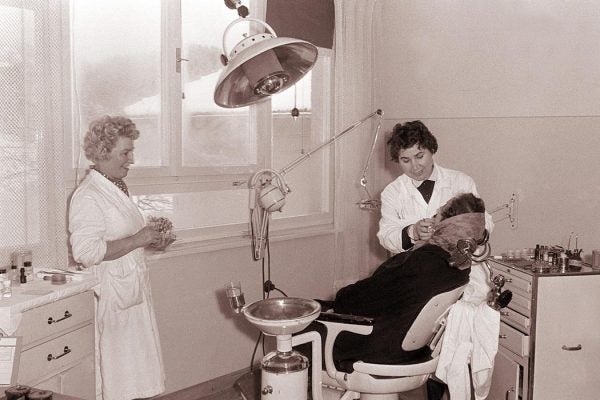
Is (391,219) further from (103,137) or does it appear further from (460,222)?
(103,137)

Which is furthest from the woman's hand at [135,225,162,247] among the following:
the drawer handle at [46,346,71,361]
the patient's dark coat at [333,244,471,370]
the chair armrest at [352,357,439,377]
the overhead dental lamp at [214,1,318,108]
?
the chair armrest at [352,357,439,377]

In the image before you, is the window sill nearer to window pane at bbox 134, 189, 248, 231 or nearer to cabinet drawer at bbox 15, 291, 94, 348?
window pane at bbox 134, 189, 248, 231

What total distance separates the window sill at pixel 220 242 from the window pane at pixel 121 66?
16.9 inches

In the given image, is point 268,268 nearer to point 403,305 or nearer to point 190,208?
point 190,208

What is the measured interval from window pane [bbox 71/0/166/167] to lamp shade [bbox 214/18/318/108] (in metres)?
0.92

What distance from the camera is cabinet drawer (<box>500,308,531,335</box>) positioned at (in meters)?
2.87

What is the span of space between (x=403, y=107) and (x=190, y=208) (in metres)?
1.63

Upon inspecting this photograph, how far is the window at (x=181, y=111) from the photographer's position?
9.52 feet

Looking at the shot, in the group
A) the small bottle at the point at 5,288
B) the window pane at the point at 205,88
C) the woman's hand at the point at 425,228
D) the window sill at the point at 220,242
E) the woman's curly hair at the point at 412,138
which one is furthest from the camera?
the window pane at the point at 205,88

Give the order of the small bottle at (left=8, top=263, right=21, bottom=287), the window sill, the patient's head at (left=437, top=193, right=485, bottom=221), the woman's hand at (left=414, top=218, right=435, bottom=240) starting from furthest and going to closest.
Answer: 1. the window sill
2. the woman's hand at (left=414, top=218, right=435, bottom=240)
3. the patient's head at (left=437, top=193, right=485, bottom=221)
4. the small bottle at (left=8, top=263, right=21, bottom=287)

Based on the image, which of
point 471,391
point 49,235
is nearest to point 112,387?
point 49,235

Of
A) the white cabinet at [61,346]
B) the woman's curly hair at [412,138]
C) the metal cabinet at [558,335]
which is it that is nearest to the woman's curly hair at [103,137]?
the white cabinet at [61,346]

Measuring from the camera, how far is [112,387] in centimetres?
243

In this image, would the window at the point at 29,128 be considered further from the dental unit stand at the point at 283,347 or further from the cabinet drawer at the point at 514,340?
the cabinet drawer at the point at 514,340
